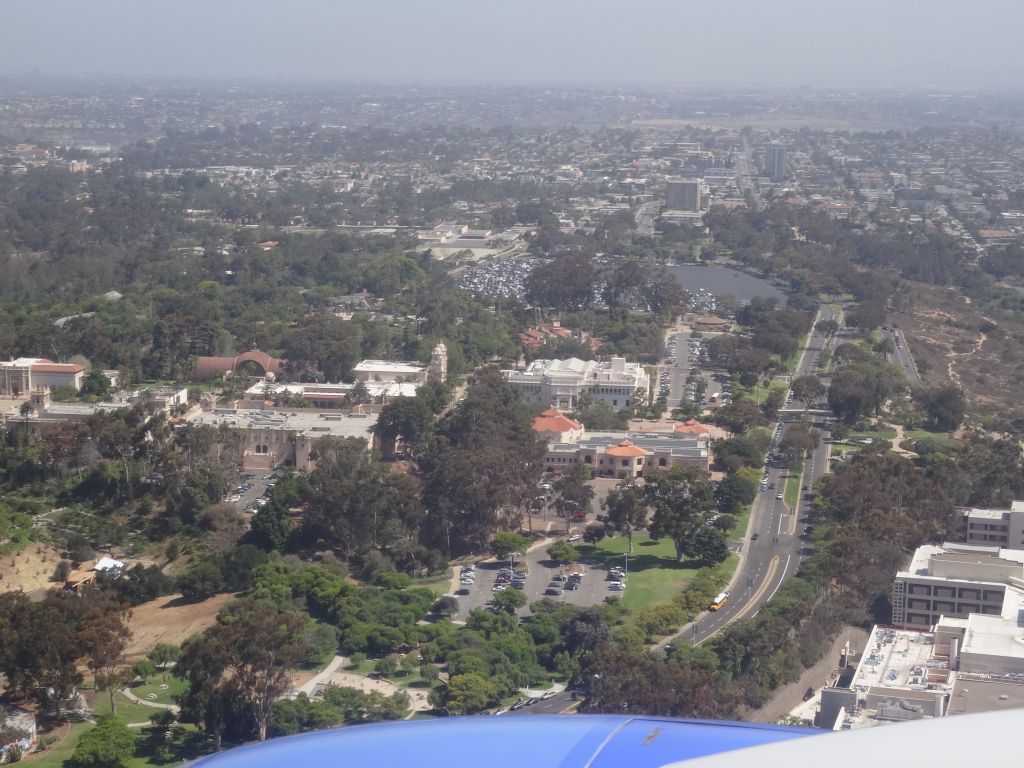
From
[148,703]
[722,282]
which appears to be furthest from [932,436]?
[722,282]

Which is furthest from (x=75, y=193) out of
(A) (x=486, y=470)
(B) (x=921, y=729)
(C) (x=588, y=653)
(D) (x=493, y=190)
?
(B) (x=921, y=729)

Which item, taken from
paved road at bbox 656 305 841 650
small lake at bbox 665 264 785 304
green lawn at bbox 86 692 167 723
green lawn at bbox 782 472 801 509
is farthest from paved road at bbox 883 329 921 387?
green lawn at bbox 86 692 167 723

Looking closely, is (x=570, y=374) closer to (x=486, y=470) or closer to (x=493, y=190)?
(x=486, y=470)

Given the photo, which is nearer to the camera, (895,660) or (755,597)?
(895,660)

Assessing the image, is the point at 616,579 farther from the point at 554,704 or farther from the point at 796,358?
the point at 796,358

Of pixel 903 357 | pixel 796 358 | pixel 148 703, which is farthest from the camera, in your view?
pixel 903 357

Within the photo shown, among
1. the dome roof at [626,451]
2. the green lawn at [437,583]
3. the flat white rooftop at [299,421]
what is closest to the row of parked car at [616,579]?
the green lawn at [437,583]

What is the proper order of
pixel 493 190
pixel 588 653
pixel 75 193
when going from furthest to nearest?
pixel 493 190
pixel 75 193
pixel 588 653

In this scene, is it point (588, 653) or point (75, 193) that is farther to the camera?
point (75, 193)
